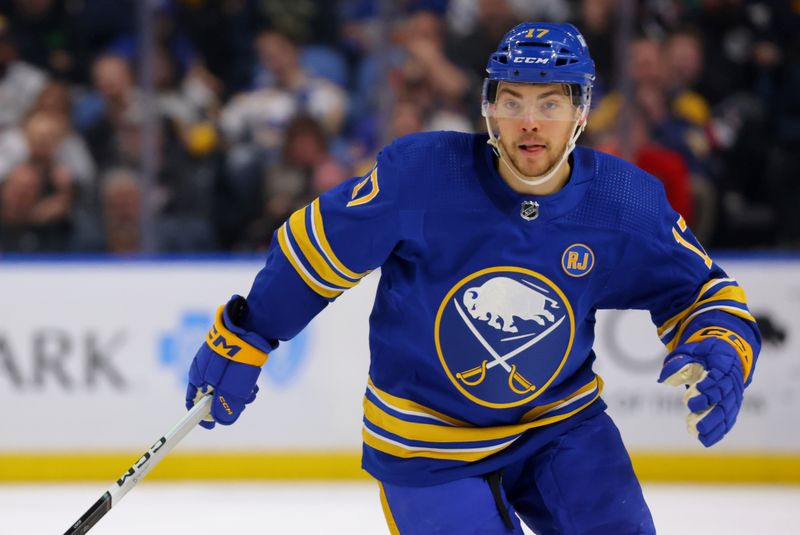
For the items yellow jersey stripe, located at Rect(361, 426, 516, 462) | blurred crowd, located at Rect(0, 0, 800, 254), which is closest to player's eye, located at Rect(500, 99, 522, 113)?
yellow jersey stripe, located at Rect(361, 426, 516, 462)

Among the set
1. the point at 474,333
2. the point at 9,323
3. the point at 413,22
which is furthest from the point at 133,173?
the point at 474,333

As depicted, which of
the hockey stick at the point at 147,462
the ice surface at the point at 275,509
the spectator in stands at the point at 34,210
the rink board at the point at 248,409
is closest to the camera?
the hockey stick at the point at 147,462

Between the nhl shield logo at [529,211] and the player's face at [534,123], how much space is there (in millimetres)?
55

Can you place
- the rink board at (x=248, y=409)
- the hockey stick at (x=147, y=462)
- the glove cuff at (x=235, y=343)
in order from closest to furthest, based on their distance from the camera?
the glove cuff at (x=235, y=343)
the hockey stick at (x=147, y=462)
the rink board at (x=248, y=409)

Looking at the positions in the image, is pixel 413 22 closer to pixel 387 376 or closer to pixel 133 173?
pixel 133 173

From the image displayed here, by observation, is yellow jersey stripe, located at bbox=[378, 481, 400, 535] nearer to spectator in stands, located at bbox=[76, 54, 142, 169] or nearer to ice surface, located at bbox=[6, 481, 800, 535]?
ice surface, located at bbox=[6, 481, 800, 535]

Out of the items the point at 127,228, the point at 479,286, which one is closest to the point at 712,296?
the point at 479,286

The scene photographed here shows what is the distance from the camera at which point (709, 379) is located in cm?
220

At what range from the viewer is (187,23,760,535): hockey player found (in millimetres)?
2260

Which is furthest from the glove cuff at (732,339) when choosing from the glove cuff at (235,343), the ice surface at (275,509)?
the ice surface at (275,509)

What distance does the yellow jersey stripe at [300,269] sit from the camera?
237 centimetres

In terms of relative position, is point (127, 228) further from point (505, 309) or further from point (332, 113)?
point (505, 309)

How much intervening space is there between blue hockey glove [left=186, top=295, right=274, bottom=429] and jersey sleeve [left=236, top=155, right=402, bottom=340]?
0.10 ft

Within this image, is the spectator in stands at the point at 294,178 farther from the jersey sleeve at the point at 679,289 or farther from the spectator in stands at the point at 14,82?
the jersey sleeve at the point at 679,289
